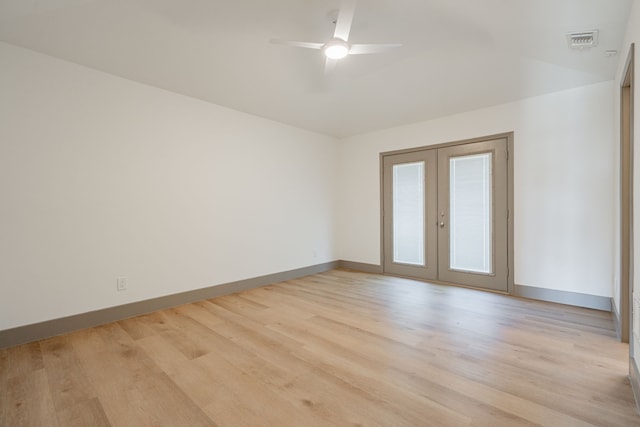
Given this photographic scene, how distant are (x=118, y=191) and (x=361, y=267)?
415cm

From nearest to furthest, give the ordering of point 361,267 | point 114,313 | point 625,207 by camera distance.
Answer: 1. point 625,207
2. point 114,313
3. point 361,267

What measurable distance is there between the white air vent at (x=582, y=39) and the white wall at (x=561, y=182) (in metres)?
1.19

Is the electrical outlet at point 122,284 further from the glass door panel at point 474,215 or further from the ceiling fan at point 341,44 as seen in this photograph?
the glass door panel at point 474,215

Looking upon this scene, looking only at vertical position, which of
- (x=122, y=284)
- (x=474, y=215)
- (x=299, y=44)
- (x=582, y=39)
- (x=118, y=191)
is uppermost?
(x=582, y=39)

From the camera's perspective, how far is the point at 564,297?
355 cm

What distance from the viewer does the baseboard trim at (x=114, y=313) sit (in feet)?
8.40

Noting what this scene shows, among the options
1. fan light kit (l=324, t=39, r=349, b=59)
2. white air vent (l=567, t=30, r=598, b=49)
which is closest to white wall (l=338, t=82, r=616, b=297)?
white air vent (l=567, t=30, r=598, b=49)

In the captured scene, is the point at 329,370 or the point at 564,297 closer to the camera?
the point at 329,370

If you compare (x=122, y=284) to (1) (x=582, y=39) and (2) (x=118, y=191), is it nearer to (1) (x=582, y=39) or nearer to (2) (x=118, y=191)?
(2) (x=118, y=191)

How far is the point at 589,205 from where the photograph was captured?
3.39 meters

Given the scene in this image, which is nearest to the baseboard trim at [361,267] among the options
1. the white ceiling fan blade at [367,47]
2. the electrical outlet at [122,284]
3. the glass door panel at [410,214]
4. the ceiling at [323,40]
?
the glass door panel at [410,214]

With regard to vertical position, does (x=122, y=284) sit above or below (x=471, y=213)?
below

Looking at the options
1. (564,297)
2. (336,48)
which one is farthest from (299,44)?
(564,297)

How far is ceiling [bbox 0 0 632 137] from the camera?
2125 mm
